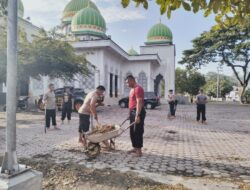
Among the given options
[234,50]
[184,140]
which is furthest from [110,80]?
[184,140]

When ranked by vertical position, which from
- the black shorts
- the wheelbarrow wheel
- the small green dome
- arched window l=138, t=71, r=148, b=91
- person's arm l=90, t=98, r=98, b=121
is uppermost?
the small green dome

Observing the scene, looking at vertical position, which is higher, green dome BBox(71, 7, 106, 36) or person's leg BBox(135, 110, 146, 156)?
green dome BBox(71, 7, 106, 36)

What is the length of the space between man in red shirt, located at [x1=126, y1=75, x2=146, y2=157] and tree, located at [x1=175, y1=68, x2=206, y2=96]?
51.0 meters

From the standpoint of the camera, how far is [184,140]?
9.41m

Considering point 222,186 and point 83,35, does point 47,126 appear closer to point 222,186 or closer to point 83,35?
point 222,186

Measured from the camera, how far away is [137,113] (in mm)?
6641

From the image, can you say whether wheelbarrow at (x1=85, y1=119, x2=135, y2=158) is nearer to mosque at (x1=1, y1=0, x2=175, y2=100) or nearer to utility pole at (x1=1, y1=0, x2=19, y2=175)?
utility pole at (x1=1, y1=0, x2=19, y2=175)

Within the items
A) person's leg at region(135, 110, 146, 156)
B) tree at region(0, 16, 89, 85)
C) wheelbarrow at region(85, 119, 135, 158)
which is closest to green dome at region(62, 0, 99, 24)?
tree at region(0, 16, 89, 85)

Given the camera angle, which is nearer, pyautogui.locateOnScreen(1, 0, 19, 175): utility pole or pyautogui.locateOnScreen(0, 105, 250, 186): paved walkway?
pyautogui.locateOnScreen(1, 0, 19, 175): utility pole

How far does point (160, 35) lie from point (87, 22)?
13.3 metres

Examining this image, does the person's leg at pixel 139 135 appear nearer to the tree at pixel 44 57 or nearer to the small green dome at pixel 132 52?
the tree at pixel 44 57

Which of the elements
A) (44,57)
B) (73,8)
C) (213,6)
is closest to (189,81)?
(73,8)

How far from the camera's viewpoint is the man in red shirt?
21.9 ft

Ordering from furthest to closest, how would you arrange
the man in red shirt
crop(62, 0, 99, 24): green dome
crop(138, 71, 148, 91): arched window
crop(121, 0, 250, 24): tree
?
crop(138, 71, 148, 91): arched window → crop(62, 0, 99, 24): green dome → the man in red shirt → crop(121, 0, 250, 24): tree
